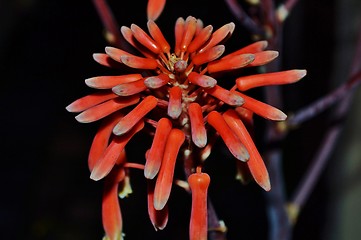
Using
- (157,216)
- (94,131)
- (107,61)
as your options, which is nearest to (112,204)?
(157,216)

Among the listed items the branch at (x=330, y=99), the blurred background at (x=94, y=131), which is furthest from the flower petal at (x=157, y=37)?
the blurred background at (x=94, y=131)

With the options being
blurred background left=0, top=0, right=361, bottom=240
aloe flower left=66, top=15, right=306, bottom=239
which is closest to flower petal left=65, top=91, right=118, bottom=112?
aloe flower left=66, top=15, right=306, bottom=239

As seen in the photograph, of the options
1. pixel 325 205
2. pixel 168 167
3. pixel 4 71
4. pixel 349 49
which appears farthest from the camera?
pixel 4 71

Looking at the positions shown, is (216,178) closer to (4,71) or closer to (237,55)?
(4,71)

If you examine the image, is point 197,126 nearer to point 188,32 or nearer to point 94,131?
point 188,32

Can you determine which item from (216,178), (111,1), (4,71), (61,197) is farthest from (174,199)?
(4,71)

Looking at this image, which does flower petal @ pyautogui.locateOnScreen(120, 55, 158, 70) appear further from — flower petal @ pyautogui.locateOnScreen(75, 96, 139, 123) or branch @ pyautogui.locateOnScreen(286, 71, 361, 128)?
branch @ pyautogui.locateOnScreen(286, 71, 361, 128)
